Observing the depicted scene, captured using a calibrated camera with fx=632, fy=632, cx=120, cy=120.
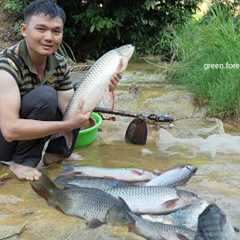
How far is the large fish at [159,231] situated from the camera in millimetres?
3301

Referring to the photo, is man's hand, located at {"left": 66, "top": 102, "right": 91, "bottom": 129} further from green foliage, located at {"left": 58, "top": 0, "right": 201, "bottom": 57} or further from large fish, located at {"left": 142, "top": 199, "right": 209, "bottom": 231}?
green foliage, located at {"left": 58, "top": 0, "right": 201, "bottom": 57}

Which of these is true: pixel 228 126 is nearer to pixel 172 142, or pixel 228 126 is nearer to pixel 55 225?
pixel 172 142

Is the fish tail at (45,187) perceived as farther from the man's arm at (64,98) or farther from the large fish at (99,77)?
the man's arm at (64,98)

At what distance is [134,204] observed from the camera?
3703mm

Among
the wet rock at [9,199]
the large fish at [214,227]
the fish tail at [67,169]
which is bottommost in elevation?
the wet rock at [9,199]

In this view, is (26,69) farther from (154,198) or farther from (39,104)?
(154,198)

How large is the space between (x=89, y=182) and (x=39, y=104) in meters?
0.62

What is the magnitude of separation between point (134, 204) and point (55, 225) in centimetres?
48

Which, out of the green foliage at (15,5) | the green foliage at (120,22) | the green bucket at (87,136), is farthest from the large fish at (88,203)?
the green foliage at (15,5)

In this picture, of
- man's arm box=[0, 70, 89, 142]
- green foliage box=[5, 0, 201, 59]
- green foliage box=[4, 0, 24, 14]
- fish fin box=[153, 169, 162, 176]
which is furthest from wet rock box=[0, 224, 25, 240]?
green foliage box=[4, 0, 24, 14]

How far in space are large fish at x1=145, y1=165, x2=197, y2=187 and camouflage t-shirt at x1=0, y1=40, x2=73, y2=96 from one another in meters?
1.02

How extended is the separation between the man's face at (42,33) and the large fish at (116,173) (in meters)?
0.86

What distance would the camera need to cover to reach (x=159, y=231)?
3.34 metres

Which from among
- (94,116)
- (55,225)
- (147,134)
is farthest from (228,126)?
(55,225)
